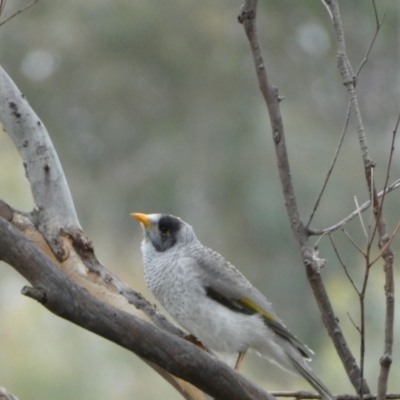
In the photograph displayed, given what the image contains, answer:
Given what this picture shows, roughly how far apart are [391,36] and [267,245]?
2636 millimetres

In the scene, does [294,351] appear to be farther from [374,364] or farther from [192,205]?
[192,205]

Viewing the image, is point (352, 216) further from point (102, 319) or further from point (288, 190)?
point (102, 319)

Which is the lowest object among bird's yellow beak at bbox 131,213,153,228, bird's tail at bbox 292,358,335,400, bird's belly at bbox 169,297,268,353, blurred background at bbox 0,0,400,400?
bird's tail at bbox 292,358,335,400

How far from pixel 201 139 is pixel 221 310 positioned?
5582 mm

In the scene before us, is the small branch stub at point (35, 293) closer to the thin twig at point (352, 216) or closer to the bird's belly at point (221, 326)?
the thin twig at point (352, 216)

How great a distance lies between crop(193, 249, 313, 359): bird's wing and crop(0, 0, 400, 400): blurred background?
11.2 ft

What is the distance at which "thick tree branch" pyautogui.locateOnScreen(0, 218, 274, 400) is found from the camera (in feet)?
6.80

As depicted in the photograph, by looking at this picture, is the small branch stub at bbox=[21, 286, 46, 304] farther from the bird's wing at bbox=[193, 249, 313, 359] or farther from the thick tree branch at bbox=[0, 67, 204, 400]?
the bird's wing at bbox=[193, 249, 313, 359]

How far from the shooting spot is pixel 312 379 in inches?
121

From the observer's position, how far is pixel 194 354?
2.20 meters

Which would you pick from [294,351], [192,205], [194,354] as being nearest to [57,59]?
[192,205]

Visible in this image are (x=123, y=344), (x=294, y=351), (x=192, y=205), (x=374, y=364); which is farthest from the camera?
(x=192, y=205)

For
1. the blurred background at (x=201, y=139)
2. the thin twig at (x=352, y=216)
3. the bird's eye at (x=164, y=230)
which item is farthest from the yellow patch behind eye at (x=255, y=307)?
the blurred background at (x=201, y=139)

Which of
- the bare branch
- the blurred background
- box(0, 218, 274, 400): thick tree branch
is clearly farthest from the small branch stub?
the blurred background
